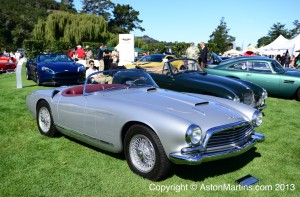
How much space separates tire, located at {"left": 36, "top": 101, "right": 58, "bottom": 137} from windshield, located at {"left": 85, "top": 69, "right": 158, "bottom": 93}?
93 cm

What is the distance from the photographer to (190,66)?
7.96 m

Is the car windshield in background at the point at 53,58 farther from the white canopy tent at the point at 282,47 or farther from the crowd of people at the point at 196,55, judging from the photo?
the white canopy tent at the point at 282,47

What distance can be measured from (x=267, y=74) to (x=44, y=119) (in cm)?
696

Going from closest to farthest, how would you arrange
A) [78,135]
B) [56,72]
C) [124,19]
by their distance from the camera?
[78,135], [56,72], [124,19]

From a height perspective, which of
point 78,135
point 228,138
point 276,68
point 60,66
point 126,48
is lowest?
point 78,135

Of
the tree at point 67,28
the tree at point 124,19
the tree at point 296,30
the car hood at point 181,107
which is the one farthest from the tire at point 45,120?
the tree at point 296,30

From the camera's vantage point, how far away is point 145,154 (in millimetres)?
→ 3498

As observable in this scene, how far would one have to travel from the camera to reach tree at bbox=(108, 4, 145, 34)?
85062 mm

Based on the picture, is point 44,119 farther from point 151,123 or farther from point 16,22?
point 16,22

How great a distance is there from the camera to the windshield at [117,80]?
15.5 feet

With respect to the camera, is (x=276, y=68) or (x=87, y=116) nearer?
(x=87, y=116)

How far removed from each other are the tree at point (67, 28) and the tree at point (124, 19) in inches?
1568

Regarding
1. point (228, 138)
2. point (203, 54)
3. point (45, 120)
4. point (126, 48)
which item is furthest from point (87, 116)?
point (126, 48)

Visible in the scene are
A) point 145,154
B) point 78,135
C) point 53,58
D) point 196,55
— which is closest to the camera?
point 145,154
